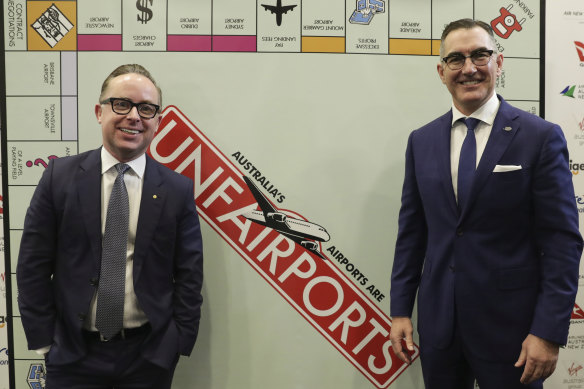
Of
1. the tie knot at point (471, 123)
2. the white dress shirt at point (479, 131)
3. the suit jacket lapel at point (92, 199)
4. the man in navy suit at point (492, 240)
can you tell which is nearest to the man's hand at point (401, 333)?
the man in navy suit at point (492, 240)

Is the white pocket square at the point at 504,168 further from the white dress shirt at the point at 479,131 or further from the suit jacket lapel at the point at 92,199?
the suit jacket lapel at the point at 92,199

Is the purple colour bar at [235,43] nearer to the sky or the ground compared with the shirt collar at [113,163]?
nearer to the sky

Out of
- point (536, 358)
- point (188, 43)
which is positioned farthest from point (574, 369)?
point (188, 43)

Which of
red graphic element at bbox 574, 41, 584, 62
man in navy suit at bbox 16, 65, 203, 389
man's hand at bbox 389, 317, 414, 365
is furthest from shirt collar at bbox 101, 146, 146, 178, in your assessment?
red graphic element at bbox 574, 41, 584, 62

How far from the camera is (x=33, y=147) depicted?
1774 mm

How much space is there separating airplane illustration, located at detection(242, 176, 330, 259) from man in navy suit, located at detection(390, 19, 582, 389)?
1.75 feet

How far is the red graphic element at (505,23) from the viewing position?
1.80 metres

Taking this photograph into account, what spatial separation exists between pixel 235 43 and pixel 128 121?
64 centimetres

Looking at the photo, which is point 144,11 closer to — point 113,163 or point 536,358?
point 113,163

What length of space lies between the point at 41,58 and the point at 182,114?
1.95 feet

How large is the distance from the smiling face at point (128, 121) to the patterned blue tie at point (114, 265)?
0.10m

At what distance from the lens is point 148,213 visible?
1.36m

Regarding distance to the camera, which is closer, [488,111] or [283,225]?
[488,111]

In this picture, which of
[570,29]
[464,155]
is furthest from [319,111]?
[570,29]
